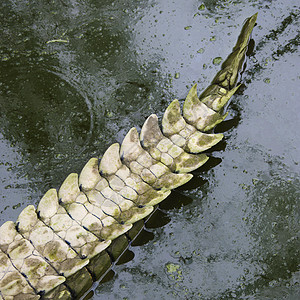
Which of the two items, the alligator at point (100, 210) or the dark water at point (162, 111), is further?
the dark water at point (162, 111)

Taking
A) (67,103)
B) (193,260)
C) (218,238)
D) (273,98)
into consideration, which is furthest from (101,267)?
(273,98)

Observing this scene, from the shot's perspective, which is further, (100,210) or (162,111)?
(162,111)

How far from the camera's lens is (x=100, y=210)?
9.16 ft

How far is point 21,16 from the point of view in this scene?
3.65 metres

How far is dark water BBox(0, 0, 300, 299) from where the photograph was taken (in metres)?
3.05

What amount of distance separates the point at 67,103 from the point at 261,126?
5.42ft

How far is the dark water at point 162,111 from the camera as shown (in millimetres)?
3053

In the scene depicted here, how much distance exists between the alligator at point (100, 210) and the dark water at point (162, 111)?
320mm

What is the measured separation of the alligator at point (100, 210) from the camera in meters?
2.65

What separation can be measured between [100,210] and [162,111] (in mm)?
1064

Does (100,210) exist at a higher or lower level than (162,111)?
lower

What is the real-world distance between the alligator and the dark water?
32 cm

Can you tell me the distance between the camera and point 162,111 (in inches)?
134

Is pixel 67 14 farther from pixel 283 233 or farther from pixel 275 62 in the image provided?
pixel 283 233
